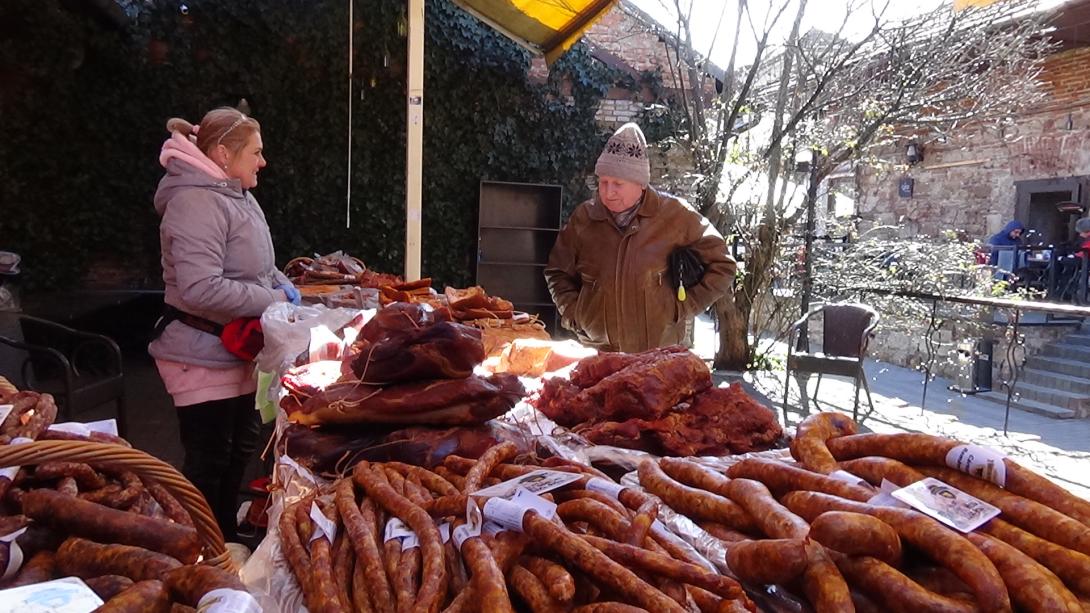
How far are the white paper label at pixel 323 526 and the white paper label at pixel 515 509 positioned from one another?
1.13 ft

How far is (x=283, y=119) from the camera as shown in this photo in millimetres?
9766

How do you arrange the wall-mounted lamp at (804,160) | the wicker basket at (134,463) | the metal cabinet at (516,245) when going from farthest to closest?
1. the metal cabinet at (516,245)
2. the wall-mounted lamp at (804,160)
3. the wicker basket at (134,463)

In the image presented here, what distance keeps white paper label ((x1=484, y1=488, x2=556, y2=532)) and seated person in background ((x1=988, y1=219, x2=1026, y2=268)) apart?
13.7 m

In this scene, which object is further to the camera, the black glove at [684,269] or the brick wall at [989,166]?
the brick wall at [989,166]

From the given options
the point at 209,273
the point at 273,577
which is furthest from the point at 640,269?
the point at 273,577

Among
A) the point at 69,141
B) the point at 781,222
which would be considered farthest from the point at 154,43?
the point at 781,222

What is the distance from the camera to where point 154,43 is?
9.12m

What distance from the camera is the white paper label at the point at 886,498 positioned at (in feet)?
4.66

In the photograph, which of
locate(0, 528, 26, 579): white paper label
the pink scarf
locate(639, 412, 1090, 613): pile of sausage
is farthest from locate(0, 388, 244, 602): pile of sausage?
the pink scarf

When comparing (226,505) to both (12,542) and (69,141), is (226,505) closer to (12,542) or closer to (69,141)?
(12,542)

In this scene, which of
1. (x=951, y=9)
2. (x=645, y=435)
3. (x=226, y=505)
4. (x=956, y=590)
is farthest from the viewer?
(x=951, y=9)

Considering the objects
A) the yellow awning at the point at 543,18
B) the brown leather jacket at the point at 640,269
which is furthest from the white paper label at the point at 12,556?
the yellow awning at the point at 543,18

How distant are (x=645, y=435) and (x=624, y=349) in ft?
7.79

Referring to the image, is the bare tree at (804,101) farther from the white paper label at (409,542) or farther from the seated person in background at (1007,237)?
the white paper label at (409,542)
